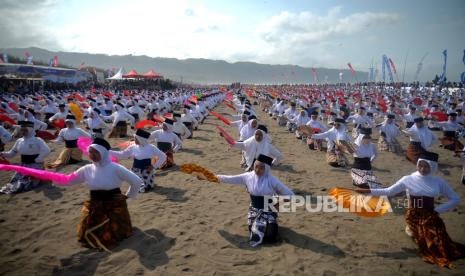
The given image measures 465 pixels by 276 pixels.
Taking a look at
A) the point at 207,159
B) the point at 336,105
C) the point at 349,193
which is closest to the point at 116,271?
the point at 349,193

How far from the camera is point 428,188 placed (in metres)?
4.46

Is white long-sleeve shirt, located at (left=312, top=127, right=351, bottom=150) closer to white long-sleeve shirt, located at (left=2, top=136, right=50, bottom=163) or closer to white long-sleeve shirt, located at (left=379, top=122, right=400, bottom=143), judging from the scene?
white long-sleeve shirt, located at (left=379, top=122, right=400, bottom=143)

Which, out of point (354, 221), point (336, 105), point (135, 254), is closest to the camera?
point (135, 254)

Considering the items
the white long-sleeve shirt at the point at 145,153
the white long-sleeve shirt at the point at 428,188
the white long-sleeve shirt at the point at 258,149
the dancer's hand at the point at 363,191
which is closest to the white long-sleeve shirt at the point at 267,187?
the dancer's hand at the point at 363,191

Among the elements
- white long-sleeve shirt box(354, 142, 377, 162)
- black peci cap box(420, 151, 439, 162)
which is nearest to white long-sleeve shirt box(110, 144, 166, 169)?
white long-sleeve shirt box(354, 142, 377, 162)

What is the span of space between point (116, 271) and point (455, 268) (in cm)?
435

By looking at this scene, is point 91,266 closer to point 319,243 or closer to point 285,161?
point 319,243

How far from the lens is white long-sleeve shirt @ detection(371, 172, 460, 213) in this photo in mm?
4430

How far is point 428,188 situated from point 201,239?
3.38 meters

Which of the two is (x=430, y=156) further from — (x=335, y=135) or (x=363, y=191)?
(x=335, y=135)

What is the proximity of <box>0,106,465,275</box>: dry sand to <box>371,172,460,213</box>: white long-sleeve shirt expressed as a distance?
778mm

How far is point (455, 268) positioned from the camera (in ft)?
13.4

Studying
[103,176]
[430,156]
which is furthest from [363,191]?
[103,176]

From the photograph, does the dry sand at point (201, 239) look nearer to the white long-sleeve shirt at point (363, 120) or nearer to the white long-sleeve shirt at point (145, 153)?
the white long-sleeve shirt at point (145, 153)
